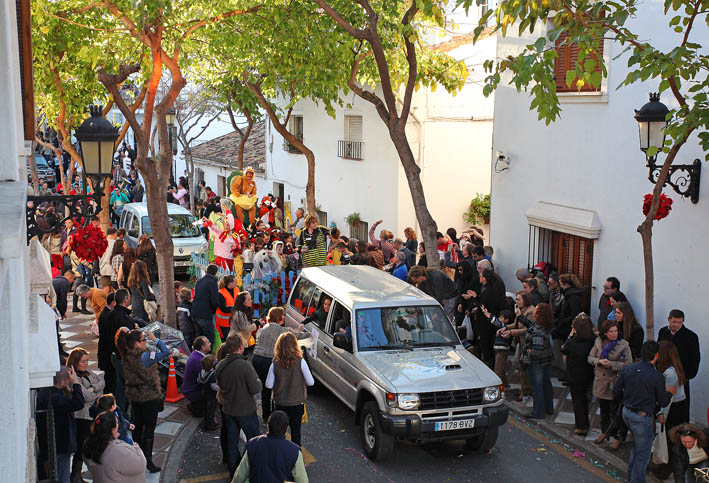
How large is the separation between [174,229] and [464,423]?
561 inches

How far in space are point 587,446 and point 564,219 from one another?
14.5 feet

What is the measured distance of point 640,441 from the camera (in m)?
8.09

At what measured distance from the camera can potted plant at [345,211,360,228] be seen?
23.5m

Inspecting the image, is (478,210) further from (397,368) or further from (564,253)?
(397,368)

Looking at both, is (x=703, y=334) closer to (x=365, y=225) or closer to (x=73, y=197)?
(x=73, y=197)

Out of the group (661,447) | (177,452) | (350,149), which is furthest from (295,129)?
(661,447)

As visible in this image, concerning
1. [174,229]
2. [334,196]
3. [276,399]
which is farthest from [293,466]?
[334,196]

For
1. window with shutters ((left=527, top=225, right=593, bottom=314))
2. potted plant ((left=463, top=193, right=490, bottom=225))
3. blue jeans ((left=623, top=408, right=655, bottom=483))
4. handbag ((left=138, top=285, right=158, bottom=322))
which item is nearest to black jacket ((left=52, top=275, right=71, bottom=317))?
handbag ((left=138, top=285, right=158, bottom=322))

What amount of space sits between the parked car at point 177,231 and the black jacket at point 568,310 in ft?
35.9

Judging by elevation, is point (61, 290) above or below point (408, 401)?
above

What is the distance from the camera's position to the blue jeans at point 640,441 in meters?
8.07

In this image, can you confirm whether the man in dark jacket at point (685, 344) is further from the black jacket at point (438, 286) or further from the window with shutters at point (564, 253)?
the black jacket at point (438, 286)

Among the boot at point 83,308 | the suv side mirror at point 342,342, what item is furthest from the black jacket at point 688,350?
the boot at point 83,308

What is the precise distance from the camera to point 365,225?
23344mm
